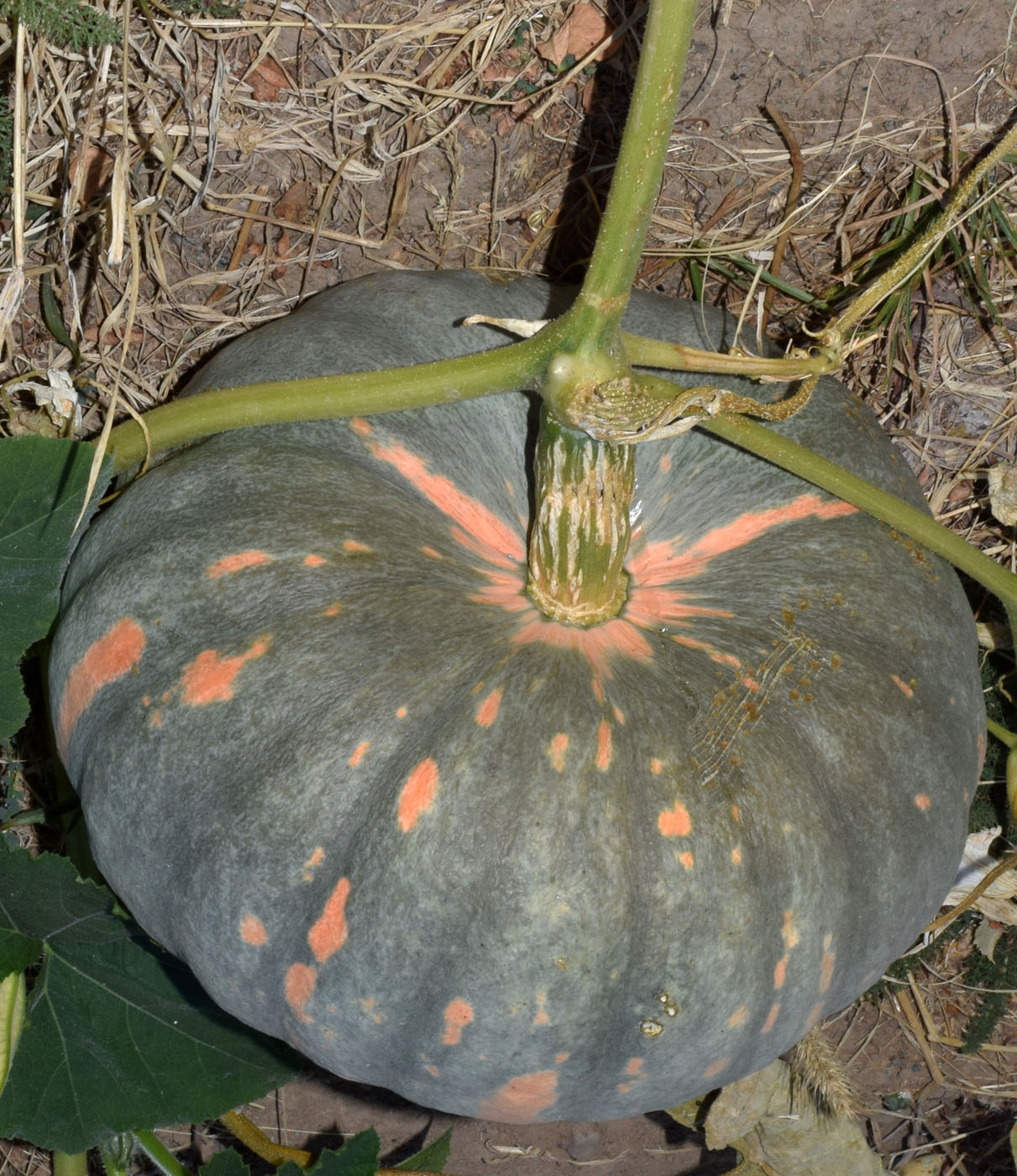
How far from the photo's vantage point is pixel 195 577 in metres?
1.64

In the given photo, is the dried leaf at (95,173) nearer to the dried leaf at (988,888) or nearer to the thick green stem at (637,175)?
the thick green stem at (637,175)

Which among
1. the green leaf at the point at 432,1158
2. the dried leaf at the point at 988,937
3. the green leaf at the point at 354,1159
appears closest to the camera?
the green leaf at the point at 354,1159

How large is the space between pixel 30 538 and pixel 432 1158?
1.34 metres

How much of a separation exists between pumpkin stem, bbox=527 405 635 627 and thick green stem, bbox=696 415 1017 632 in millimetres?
153

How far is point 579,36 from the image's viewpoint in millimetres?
2105

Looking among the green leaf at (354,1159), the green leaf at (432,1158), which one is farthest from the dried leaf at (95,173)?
the green leaf at (432,1158)

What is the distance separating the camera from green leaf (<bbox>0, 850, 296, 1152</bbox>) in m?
1.88

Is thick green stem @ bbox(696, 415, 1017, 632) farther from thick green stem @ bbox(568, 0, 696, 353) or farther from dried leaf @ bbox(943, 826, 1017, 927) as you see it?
dried leaf @ bbox(943, 826, 1017, 927)

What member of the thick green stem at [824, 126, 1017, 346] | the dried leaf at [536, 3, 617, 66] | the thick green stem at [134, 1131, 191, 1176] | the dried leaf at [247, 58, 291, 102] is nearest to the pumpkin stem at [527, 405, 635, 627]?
the thick green stem at [824, 126, 1017, 346]

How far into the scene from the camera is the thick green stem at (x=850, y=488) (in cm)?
165

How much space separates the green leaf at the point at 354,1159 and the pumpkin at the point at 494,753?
0.18m

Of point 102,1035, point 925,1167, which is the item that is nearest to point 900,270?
point 102,1035

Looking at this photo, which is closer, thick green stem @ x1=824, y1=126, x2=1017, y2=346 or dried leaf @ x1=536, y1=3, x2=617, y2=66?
thick green stem @ x1=824, y1=126, x2=1017, y2=346

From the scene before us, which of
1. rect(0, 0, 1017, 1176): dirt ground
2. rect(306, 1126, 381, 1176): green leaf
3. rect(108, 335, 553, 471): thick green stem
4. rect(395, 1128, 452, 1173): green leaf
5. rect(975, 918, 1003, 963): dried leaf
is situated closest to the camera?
rect(108, 335, 553, 471): thick green stem
